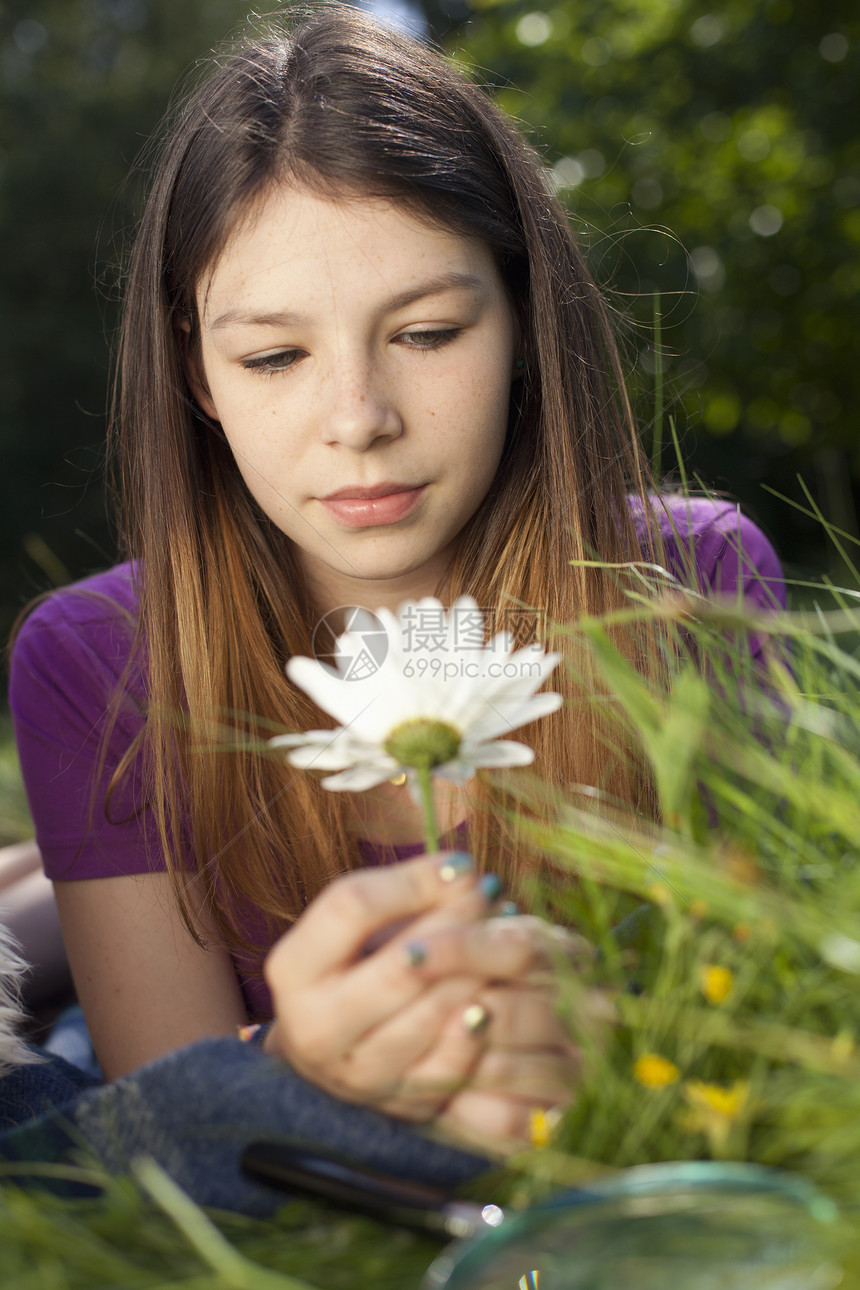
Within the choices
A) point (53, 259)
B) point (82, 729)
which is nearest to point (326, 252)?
point (82, 729)

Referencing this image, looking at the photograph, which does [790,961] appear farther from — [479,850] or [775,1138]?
[479,850]

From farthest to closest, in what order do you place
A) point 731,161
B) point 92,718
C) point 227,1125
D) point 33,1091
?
point 731,161 → point 92,718 → point 33,1091 → point 227,1125

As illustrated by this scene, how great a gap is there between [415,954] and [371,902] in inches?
1.1

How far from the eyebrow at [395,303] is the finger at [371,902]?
0.62 m

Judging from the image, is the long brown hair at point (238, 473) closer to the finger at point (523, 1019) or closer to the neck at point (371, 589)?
the neck at point (371, 589)

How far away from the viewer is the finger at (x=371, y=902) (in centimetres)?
42

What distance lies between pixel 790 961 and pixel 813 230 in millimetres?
6325

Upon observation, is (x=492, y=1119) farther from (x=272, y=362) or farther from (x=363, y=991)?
(x=272, y=362)

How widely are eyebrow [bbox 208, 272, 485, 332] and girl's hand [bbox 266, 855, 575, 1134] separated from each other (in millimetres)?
629

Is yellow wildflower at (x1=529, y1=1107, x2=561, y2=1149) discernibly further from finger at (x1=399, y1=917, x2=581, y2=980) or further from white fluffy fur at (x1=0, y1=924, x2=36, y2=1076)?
white fluffy fur at (x1=0, y1=924, x2=36, y2=1076)

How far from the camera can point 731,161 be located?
608 cm

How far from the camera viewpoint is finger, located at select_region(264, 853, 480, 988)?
0.42 metres

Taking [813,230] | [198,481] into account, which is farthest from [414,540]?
[813,230]
